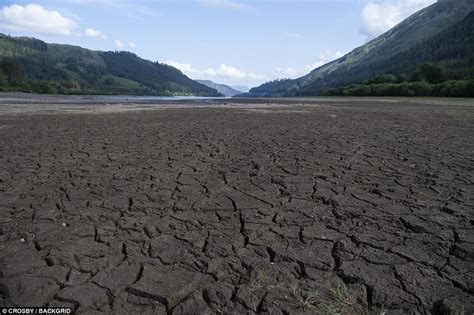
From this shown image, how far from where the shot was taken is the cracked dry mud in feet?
10.8

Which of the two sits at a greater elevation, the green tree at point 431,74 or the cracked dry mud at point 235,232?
the green tree at point 431,74

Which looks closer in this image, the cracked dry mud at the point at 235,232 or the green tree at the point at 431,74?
the cracked dry mud at the point at 235,232

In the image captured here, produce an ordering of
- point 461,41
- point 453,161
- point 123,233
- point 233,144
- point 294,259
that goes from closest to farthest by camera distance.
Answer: point 294,259, point 123,233, point 453,161, point 233,144, point 461,41

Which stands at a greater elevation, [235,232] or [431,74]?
[431,74]

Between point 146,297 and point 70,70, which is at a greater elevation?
point 70,70

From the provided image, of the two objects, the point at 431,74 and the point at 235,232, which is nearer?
the point at 235,232

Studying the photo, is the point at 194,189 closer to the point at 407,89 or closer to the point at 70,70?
the point at 407,89

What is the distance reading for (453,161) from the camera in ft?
28.9

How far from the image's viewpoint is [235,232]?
4691mm

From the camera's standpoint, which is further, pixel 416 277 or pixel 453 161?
pixel 453 161

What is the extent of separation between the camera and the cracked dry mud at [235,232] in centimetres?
329

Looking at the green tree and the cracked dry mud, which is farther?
the green tree

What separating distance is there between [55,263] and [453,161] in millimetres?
9334

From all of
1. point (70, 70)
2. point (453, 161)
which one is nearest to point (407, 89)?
point (453, 161)
